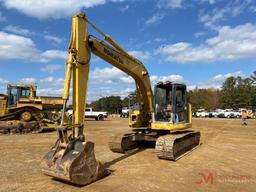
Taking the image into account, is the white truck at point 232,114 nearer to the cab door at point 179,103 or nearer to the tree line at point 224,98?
the tree line at point 224,98

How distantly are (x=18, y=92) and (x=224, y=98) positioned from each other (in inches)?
3418

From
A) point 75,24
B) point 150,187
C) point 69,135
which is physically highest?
point 75,24

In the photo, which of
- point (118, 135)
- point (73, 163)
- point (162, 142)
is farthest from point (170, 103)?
point (73, 163)

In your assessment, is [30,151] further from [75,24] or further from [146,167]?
[75,24]

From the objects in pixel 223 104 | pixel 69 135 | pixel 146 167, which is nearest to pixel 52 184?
pixel 69 135

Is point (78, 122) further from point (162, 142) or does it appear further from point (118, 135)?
point (118, 135)

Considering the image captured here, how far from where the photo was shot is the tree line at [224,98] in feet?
302

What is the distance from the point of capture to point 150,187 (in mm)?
7312

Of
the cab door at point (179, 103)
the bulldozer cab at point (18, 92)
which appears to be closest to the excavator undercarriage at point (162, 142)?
the cab door at point (179, 103)

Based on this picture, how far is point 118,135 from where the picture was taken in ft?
40.6

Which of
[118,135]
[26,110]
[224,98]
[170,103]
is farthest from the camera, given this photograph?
[224,98]

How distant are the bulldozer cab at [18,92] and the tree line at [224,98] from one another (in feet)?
195

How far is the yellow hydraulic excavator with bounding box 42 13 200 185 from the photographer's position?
7.22 meters

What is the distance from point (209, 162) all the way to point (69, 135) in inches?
210
